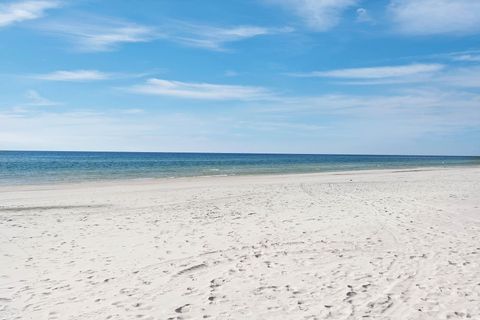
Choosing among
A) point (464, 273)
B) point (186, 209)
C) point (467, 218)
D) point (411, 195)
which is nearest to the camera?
point (464, 273)

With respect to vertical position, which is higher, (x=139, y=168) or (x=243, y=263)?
(x=139, y=168)

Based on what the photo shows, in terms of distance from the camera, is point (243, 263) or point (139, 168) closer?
point (243, 263)

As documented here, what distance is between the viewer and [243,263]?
25.2 ft

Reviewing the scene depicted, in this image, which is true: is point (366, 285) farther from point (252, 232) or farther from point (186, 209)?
point (186, 209)

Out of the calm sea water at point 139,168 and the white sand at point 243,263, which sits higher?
the calm sea water at point 139,168

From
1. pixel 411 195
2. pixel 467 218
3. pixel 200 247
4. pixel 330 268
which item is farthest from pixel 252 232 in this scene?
pixel 411 195

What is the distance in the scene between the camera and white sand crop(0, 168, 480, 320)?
5.54 meters

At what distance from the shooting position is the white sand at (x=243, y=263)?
554 cm

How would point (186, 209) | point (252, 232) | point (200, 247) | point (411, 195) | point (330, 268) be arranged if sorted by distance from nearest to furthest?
1. point (330, 268)
2. point (200, 247)
3. point (252, 232)
4. point (186, 209)
5. point (411, 195)

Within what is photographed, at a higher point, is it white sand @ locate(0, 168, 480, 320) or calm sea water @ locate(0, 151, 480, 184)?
calm sea water @ locate(0, 151, 480, 184)

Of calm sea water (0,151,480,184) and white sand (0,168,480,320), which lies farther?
calm sea water (0,151,480,184)

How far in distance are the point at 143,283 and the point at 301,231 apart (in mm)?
5160

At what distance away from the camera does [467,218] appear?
12.2 metres

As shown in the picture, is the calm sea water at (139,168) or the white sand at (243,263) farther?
the calm sea water at (139,168)
